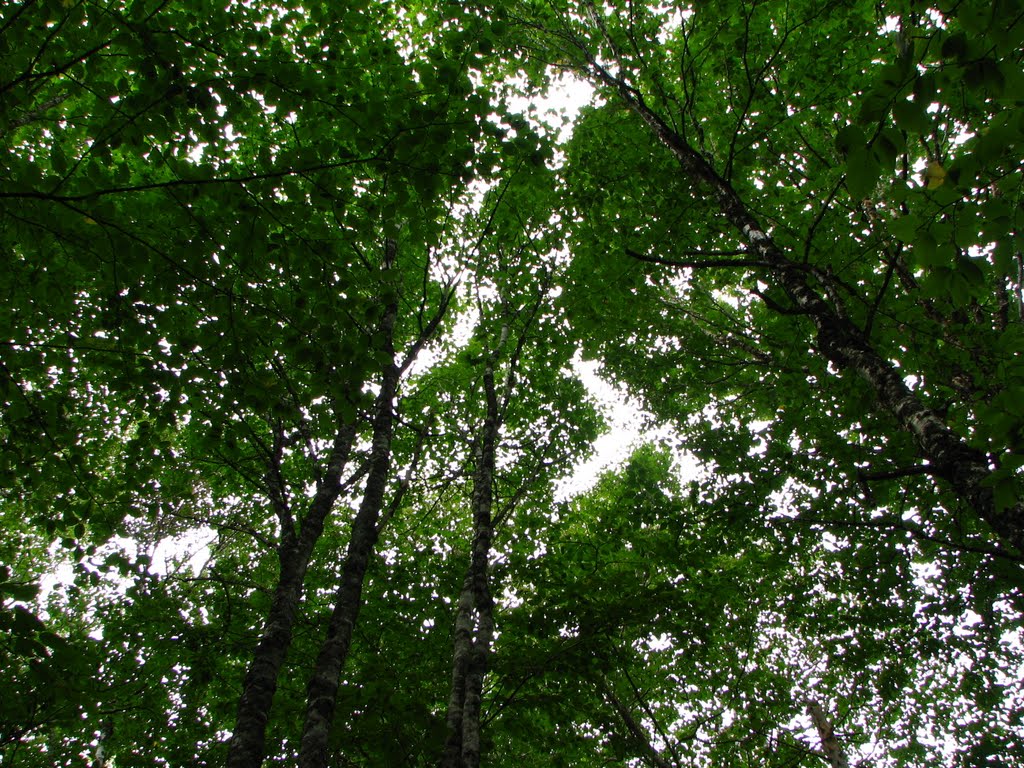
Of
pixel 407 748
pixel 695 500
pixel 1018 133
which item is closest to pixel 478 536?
pixel 407 748

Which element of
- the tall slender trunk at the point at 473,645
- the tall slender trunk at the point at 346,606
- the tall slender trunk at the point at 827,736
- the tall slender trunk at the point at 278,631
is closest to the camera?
the tall slender trunk at the point at 346,606

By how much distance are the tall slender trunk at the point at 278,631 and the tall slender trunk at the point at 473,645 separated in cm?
192

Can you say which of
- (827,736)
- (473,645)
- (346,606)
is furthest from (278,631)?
(827,736)

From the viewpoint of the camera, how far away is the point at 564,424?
11211 millimetres

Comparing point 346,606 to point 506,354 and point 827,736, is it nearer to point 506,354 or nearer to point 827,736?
point 506,354

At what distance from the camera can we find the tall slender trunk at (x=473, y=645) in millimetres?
5953

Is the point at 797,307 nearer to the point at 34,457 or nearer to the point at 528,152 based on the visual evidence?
the point at 528,152

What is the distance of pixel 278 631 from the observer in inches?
245

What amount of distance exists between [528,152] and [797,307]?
2412 mm

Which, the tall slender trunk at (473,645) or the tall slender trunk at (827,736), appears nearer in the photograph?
the tall slender trunk at (473,645)

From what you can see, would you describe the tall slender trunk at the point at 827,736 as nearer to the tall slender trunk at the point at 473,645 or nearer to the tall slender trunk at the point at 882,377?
the tall slender trunk at the point at 473,645

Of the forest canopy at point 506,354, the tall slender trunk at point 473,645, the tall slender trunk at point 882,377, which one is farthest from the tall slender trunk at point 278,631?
the tall slender trunk at point 882,377

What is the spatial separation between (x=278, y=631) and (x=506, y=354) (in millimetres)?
6405

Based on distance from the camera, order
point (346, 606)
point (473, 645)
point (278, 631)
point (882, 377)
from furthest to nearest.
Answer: point (473, 645)
point (278, 631)
point (346, 606)
point (882, 377)
